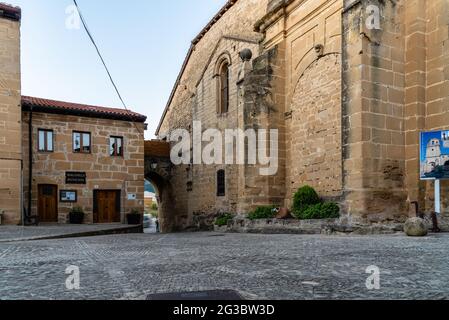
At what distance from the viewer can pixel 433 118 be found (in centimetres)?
899

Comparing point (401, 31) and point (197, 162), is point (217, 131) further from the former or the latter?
point (401, 31)

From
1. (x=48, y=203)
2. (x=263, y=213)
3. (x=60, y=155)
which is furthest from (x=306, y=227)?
(x=60, y=155)

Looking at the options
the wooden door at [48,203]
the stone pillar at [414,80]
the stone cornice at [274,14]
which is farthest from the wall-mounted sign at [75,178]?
the stone pillar at [414,80]

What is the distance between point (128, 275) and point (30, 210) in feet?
48.2

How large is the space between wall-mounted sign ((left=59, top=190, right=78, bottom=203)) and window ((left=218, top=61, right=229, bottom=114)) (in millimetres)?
8086

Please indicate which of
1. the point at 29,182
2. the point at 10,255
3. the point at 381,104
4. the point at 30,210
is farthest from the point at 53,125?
the point at 381,104

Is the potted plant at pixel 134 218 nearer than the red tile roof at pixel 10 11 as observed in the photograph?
No

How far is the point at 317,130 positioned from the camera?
11.0 m

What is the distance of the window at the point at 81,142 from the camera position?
59.2 feet

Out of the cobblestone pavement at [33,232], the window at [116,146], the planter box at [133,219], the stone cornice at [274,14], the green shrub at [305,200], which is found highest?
the stone cornice at [274,14]

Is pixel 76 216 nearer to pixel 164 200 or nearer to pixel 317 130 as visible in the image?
pixel 164 200

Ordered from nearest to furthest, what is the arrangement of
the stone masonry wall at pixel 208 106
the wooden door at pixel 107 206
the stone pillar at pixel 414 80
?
the stone pillar at pixel 414 80, the stone masonry wall at pixel 208 106, the wooden door at pixel 107 206

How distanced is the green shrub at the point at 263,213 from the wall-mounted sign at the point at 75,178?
986 cm

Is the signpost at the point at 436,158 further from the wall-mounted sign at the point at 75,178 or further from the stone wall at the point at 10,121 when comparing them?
the wall-mounted sign at the point at 75,178
